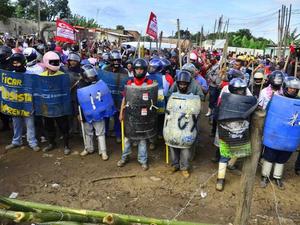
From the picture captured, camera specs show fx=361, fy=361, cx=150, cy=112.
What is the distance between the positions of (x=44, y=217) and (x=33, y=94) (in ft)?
14.3

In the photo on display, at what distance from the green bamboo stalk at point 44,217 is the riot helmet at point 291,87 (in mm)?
4065

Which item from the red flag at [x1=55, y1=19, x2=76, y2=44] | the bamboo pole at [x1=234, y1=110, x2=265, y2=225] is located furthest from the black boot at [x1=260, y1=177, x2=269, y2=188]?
the red flag at [x1=55, y1=19, x2=76, y2=44]

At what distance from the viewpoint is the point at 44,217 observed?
10.8 feet

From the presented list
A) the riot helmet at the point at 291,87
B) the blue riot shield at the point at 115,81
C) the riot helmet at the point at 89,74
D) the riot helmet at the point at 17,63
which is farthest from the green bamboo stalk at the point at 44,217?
the riot helmet at the point at 17,63

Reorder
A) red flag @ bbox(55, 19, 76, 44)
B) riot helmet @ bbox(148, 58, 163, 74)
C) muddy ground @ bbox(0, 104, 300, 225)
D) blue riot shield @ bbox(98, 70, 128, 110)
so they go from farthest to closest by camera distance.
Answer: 1. red flag @ bbox(55, 19, 76, 44)
2. riot helmet @ bbox(148, 58, 163, 74)
3. blue riot shield @ bbox(98, 70, 128, 110)
4. muddy ground @ bbox(0, 104, 300, 225)

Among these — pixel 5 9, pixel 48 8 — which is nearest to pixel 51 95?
pixel 5 9

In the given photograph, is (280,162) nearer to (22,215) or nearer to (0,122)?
(22,215)

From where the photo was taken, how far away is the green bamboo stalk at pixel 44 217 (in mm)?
3066

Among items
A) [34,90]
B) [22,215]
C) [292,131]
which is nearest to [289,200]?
[292,131]

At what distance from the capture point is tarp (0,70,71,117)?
7137mm

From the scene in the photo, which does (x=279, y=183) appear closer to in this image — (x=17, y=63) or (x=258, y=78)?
(x=258, y=78)

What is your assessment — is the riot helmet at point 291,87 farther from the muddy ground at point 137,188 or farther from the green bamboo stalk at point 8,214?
the green bamboo stalk at point 8,214

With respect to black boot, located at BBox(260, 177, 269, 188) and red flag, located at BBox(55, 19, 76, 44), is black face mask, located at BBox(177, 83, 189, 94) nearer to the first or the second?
black boot, located at BBox(260, 177, 269, 188)

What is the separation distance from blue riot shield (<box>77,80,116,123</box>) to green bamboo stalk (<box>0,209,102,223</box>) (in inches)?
137
